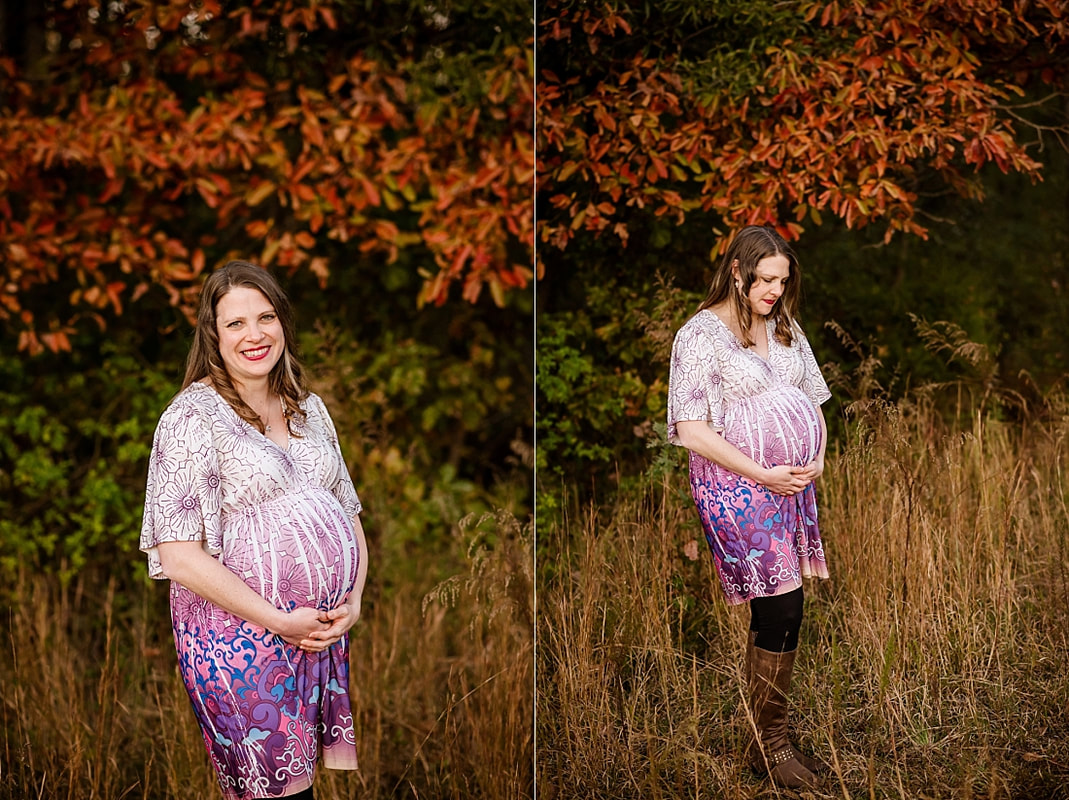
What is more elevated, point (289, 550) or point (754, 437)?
point (754, 437)

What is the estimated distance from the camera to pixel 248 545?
2232 mm

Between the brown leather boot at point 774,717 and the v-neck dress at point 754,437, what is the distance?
0.18 meters

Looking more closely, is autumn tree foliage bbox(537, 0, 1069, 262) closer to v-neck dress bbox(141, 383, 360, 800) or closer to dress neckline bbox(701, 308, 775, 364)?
dress neckline bbox(701, 308, 775, 364)

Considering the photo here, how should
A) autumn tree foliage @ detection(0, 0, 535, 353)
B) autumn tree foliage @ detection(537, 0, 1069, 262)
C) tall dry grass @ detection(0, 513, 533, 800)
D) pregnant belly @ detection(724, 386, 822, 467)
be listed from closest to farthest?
pregnant belly @ detection(724, 386, 822, 467) < autumn tree foliage @ detection(537, 0, 1069, 262) < tall dry grass @ detection(0, 513, 533, 800) < autumn tree foliage @ detection(0, 0, 535, 353)

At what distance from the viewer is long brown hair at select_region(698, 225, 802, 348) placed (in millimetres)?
2678

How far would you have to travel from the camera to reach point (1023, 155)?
9.39 ft

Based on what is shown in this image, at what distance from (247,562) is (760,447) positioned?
1.26m

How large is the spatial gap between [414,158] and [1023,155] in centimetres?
243

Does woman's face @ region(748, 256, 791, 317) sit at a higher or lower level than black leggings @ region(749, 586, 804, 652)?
higher

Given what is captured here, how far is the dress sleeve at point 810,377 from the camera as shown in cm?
267

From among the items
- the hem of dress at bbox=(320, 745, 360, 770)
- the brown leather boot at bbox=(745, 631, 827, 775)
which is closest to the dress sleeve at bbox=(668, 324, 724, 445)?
the brown leather boot at bbox=(745, 631, 827, 775)

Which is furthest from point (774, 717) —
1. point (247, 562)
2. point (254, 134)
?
point (254, 134)

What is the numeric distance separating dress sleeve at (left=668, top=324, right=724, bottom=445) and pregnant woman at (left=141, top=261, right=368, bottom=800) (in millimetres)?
928

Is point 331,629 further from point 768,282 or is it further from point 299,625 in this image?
point 768,282
